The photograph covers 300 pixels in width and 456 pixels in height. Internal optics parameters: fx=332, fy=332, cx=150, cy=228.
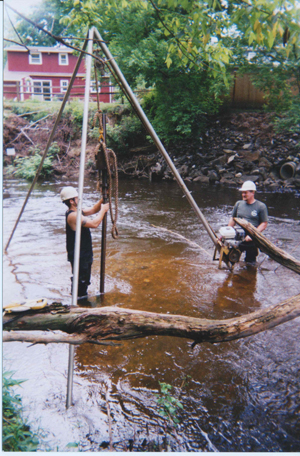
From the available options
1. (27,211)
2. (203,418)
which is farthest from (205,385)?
(27,211)

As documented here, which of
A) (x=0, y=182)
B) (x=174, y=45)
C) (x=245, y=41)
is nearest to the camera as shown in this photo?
(x=0, y=182)

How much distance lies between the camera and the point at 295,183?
12922 mm

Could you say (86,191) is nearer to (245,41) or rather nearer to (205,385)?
(245,41)

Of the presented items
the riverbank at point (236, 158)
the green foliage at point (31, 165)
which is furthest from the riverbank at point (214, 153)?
the green foliage at point (31, 165)

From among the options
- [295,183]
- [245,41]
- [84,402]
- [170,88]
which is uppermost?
[245,41]

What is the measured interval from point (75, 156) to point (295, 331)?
675 inches

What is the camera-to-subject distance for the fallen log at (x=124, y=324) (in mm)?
2279

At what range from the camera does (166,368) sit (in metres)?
3.24

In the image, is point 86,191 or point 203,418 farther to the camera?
point 86,191

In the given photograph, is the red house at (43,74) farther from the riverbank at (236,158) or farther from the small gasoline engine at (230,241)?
the small gasoline engine at (230,241)

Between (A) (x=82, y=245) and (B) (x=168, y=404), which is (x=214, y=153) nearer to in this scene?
(A) (x=82, y=245)

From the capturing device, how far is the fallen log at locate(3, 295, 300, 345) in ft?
7.48

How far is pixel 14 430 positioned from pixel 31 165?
17.2 meters

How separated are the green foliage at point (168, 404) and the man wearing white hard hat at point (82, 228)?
192 cm
